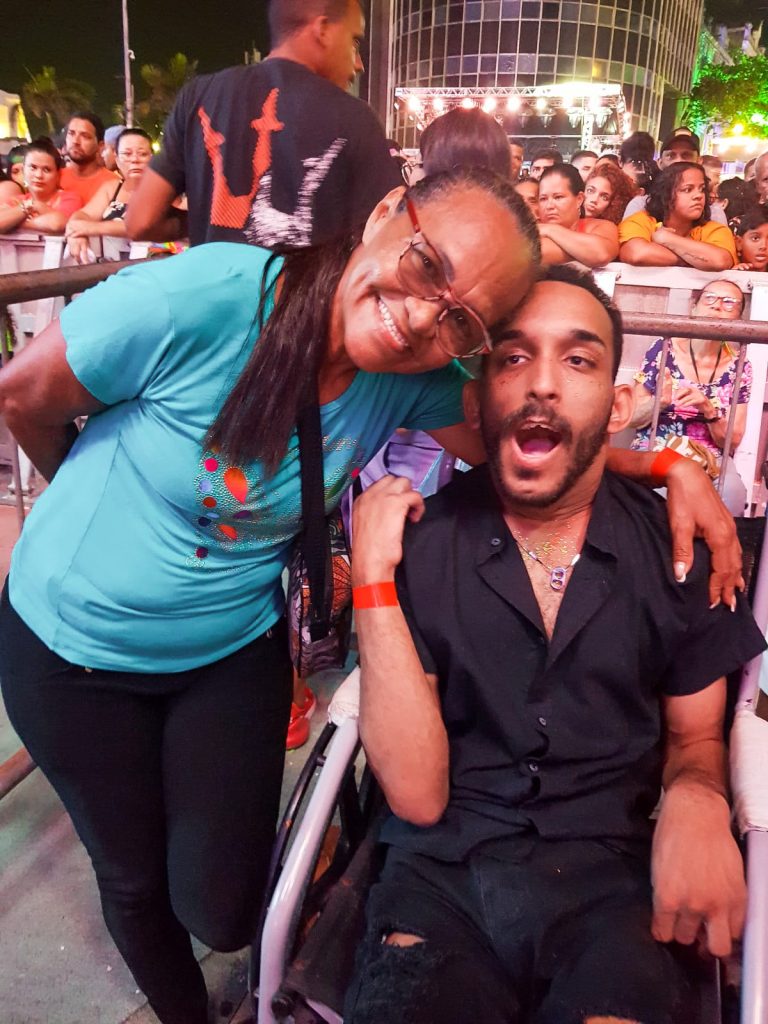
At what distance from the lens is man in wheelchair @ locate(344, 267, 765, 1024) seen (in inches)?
61.1

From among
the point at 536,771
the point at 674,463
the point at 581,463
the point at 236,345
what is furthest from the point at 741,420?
the point at 236,345

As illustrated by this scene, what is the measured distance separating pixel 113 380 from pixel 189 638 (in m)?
0.56

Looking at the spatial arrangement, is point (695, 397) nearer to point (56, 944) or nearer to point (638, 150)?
point (56, 944)

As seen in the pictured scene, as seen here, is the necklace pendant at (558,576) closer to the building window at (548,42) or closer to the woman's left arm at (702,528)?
the woman's left arm at (702,528)

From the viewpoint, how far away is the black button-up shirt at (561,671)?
1.63 m

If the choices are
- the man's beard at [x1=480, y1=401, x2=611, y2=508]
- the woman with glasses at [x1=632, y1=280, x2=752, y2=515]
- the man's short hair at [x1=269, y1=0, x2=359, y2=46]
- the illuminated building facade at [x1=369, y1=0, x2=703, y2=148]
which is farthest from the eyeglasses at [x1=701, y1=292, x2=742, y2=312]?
the illuminated building facade at [x1=369, y1=0, x2=703, y2=148]

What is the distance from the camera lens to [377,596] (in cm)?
163

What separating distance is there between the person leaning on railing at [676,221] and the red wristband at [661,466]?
9.68 ft

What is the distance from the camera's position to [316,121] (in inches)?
88.8

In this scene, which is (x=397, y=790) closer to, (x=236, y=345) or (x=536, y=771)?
(x=536, y=771)

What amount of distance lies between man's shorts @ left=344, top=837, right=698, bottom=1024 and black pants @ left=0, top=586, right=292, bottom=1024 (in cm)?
35

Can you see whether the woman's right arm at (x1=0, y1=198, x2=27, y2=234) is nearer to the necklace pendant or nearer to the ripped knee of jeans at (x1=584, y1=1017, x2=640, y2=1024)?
the necklace pendant

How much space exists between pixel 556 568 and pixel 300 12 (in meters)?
1.76

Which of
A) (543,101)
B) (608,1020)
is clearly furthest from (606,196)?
(543,101)
